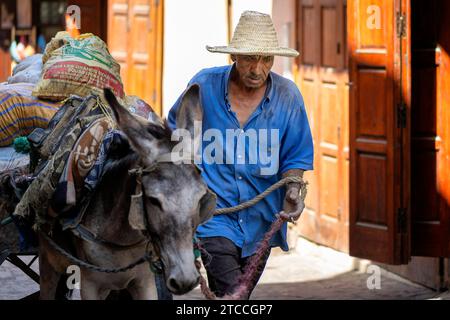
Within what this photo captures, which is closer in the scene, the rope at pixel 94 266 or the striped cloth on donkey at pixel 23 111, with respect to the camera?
the rope at pixel 94 266

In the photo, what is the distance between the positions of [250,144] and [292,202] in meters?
0.34

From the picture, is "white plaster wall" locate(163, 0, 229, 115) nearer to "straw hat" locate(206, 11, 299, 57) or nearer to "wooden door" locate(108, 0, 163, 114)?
"wooden door" locate(108, 0, 163, 114)

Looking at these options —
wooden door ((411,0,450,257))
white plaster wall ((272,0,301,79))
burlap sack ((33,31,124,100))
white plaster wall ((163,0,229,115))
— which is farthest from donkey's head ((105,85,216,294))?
white plaster wall ((272,0,301,79))

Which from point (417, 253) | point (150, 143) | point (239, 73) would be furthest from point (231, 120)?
point (417, 253)

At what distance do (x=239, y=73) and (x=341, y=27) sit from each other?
16.4 feet

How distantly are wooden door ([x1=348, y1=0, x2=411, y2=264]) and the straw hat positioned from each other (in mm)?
3109

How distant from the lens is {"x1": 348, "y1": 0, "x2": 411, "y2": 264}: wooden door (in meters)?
9.78

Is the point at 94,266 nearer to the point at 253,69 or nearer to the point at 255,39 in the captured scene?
the point at 253,69

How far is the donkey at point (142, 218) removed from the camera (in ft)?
18.8

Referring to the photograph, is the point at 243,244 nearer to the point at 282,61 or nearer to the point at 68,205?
the point at 68,205

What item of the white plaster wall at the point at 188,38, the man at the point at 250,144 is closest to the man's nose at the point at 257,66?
the man at the point at 250,144

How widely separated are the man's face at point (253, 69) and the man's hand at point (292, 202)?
463 millimetres

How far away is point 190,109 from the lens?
6137 mm

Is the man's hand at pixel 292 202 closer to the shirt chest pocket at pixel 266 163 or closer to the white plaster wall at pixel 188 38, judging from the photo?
the shirt chest pocket at pixel 266 163
